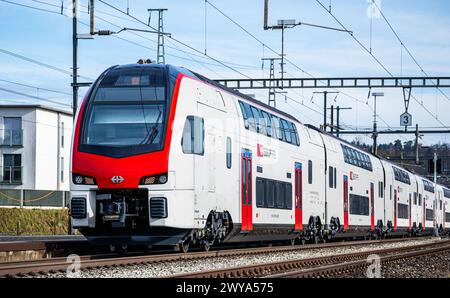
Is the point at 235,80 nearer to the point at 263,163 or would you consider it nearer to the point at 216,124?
the point at 263,163

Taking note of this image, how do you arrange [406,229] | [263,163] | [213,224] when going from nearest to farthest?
[213,224] < [263,163] < [406,229]

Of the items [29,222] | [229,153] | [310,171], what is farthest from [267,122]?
[29,222]

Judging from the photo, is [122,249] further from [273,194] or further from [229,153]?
[273,194]

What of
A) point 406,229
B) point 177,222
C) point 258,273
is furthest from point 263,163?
point 406,229

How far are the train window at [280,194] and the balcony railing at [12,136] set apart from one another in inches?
1581

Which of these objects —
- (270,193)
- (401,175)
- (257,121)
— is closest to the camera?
(257,121)

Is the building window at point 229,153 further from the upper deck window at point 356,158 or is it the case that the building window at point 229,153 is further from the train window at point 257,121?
the upper deck window at point 356,158

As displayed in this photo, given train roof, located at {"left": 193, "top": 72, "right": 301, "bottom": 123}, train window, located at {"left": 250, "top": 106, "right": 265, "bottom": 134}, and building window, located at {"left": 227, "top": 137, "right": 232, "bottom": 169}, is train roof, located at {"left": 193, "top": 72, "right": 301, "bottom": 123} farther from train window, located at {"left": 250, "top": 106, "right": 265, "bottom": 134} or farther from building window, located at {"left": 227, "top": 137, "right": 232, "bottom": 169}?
building window, located at {"left": 227, "top": 137, "right": 232, "bottom": 169}

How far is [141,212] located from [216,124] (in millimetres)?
3267

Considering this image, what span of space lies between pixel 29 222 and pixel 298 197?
68.1 ft

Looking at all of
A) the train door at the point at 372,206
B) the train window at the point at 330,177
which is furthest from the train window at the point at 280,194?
the train door at the point at 372,206

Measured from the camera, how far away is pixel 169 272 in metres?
16.3

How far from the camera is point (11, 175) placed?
2493 inches
